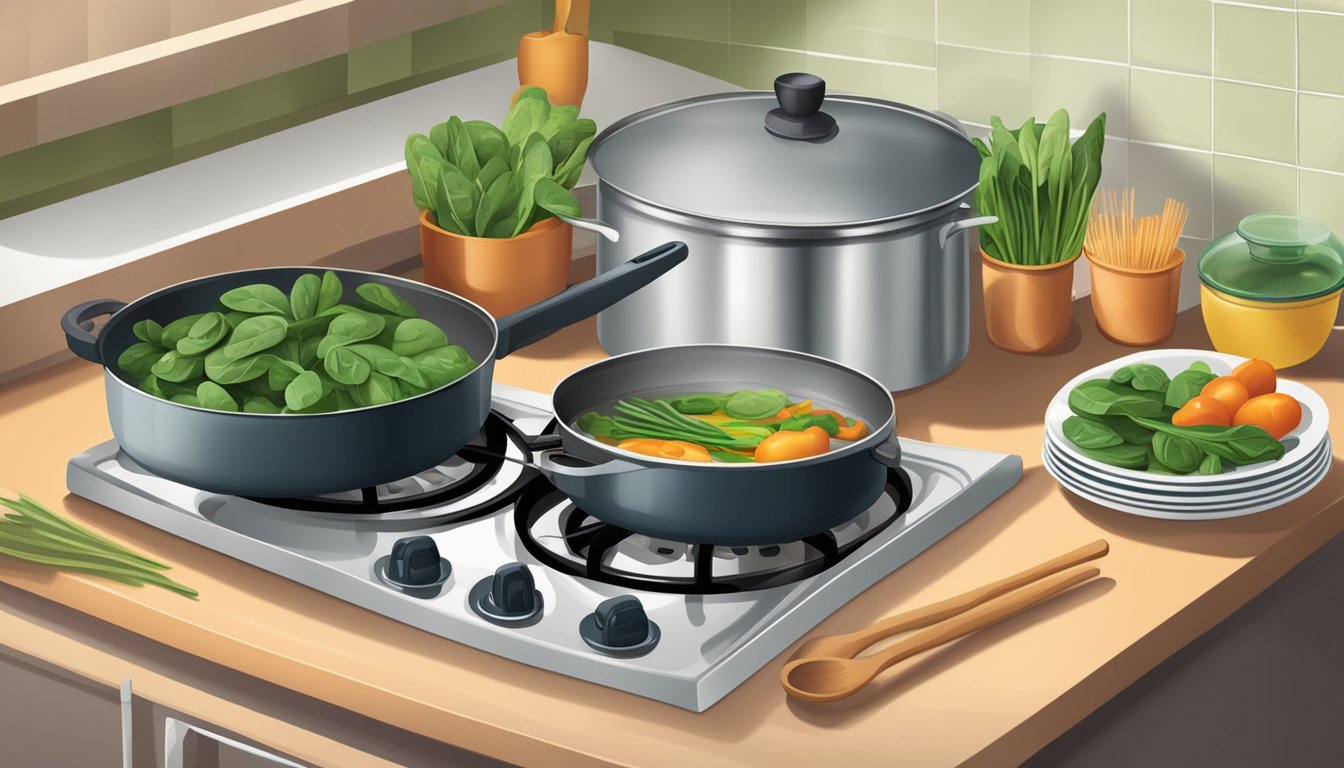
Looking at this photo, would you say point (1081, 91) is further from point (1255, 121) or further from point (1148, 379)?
point (1148, 379)

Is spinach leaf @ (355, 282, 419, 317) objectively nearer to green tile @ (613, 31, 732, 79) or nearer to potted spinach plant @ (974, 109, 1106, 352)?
potted spinach plant @ (974, 109, 1106, 352)

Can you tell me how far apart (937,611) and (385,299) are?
0.54 metres

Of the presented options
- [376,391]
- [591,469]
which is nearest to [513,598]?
[591,469]

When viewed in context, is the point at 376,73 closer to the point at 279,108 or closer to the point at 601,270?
the point at 279,108

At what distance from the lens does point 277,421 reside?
1.37 meters

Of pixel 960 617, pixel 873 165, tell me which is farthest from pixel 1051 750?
pixel 873 165

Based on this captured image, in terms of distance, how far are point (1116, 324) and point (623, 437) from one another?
590 millimetres

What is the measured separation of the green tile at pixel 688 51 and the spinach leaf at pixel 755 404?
84 cm

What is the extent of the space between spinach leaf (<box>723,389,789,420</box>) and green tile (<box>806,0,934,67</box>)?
2.30 feet

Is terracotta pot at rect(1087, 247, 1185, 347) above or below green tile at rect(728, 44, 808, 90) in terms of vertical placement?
below

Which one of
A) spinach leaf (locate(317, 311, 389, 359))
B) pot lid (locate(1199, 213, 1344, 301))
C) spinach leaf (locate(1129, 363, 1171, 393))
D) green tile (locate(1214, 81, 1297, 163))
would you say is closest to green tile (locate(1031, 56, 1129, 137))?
green tile (locate(1214, 81, 1297, 163))

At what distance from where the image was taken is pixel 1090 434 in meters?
1.51

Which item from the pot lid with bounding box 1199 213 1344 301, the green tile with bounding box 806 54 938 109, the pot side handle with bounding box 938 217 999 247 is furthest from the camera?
the green tile with bounding box 806 54 938 109

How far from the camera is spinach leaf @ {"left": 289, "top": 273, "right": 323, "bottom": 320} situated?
4.88 ft
